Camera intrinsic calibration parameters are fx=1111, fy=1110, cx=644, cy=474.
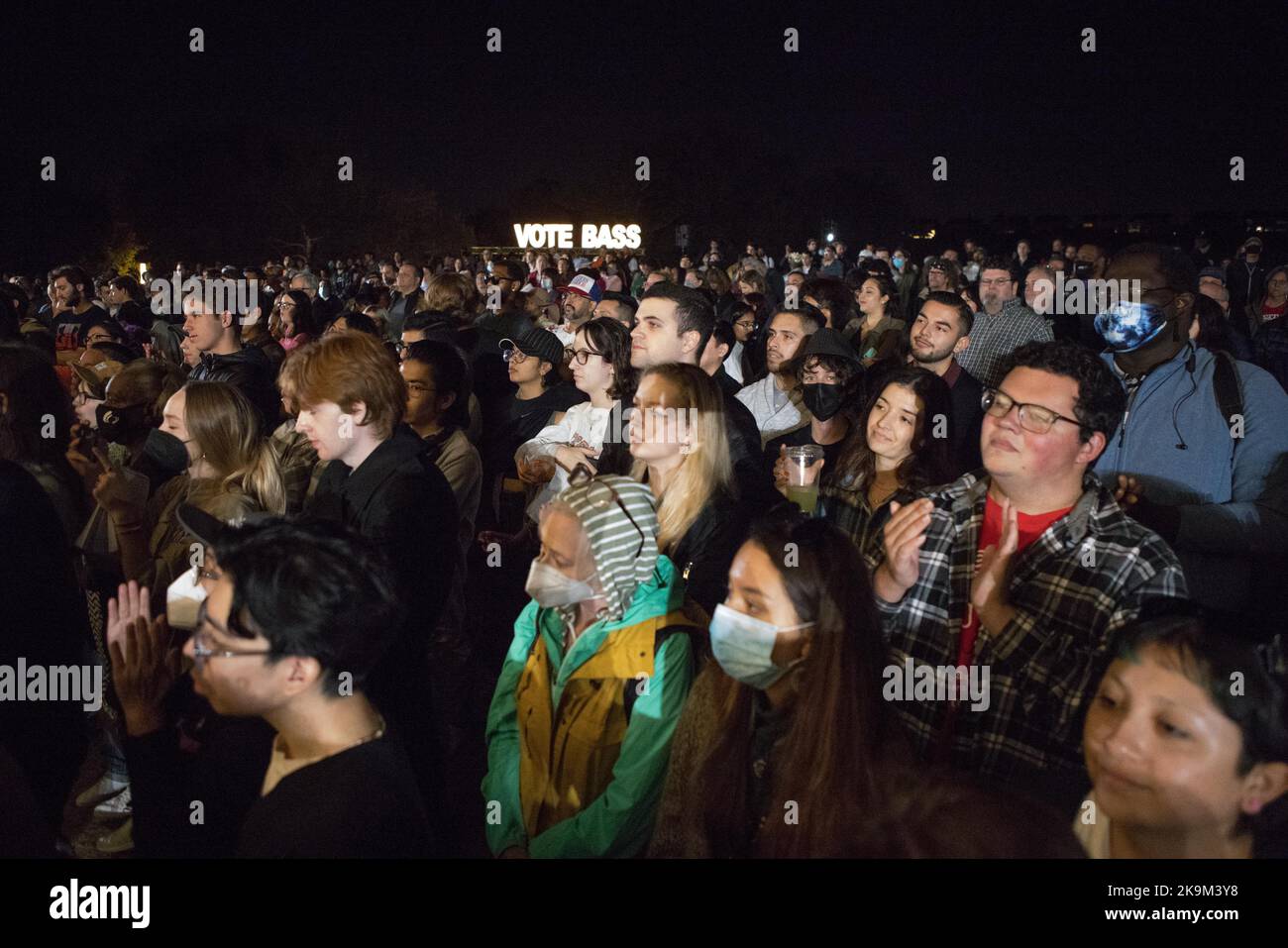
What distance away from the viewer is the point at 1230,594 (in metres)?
3.59

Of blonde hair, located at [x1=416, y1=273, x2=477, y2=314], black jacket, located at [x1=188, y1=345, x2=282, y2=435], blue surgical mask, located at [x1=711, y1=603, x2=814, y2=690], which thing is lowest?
blue surgical mask, located at [x1=711, y1=603, x2=814, y2=690]

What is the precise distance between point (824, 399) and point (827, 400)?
0.05 ft

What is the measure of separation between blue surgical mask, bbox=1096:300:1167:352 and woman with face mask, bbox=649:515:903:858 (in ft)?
5.45

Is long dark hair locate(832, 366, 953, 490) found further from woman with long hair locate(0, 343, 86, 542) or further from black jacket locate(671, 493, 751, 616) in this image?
woman with long hair locate(0, 343, 86, 542)

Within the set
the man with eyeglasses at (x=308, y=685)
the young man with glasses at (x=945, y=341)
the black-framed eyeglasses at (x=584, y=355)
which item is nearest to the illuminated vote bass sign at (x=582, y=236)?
the young man with glasses at (x=945, y=341)

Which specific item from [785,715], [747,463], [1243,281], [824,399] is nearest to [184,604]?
[785,715]

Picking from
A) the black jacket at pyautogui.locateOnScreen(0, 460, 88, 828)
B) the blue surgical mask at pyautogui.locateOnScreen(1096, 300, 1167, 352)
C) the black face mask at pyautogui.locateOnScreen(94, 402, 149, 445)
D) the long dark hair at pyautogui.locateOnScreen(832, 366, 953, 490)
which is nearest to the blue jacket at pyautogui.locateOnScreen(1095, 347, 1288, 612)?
the blue surgical mask at pyautogui.locateOnScreen(1096, 300, 1167, 352)

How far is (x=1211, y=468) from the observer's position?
3.61 meters

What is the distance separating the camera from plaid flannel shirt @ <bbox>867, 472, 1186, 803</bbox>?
2709mm
